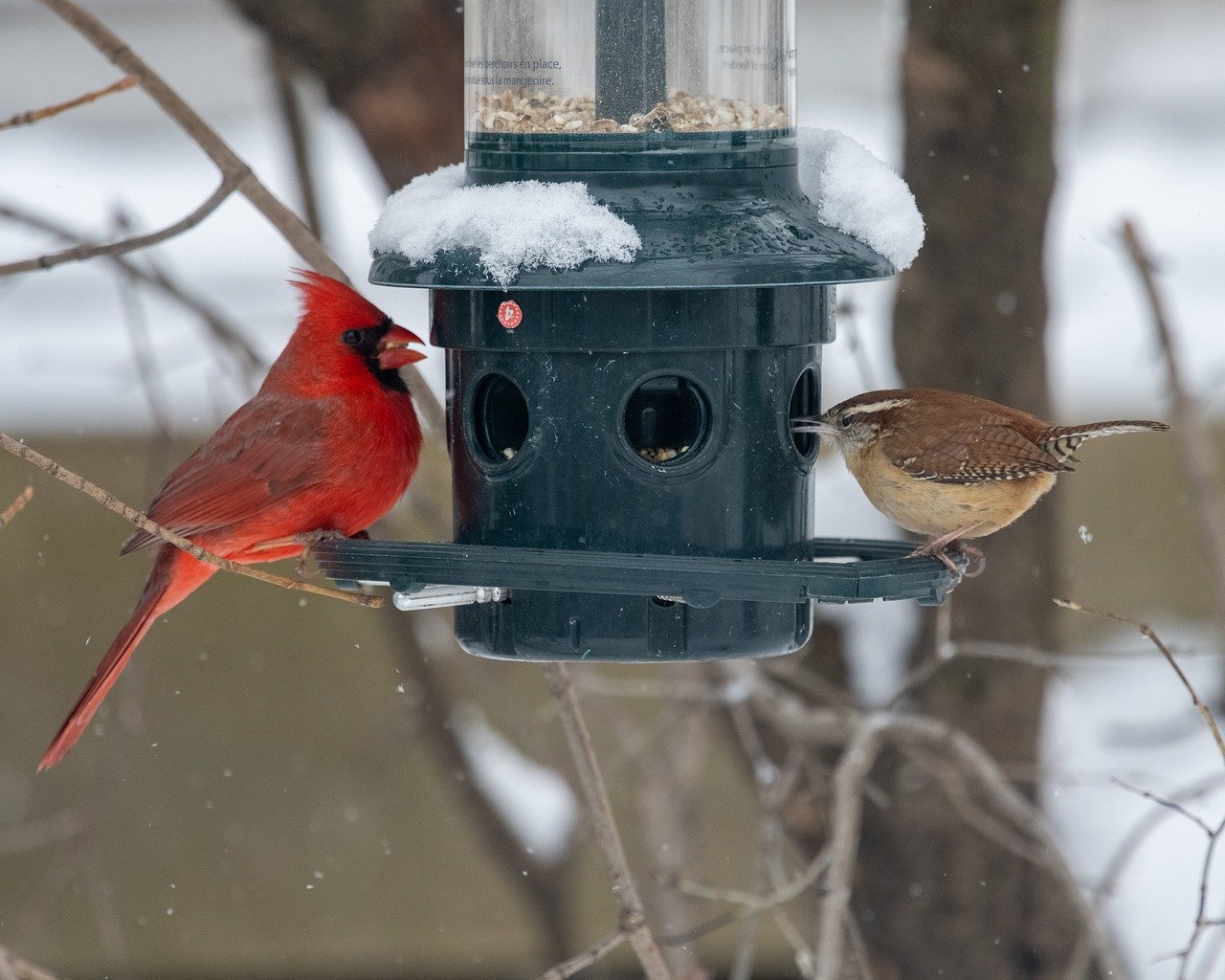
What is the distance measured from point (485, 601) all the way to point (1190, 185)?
10784 mm

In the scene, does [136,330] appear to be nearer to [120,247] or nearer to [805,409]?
[120,247]

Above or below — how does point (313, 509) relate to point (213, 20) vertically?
below

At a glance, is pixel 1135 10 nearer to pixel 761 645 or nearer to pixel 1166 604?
pixel 1166 604

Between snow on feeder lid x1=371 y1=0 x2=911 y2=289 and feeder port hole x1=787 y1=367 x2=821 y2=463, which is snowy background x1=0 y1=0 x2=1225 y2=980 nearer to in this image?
feeder port hole x1=787 y1=367 x2=821 y2=463

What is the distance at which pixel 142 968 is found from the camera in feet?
25.5

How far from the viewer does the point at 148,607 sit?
3863 millimetres

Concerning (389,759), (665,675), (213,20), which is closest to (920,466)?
(665,675)

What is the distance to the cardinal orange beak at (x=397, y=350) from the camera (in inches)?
143

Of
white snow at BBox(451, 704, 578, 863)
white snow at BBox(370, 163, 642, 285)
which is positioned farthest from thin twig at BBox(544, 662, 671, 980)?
white snow at BBox(451, 704, 578, 863)

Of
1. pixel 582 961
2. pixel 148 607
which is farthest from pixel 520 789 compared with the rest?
pixel 582 961

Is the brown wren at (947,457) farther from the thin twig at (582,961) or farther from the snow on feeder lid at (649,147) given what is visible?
the thin twig at (582,961)

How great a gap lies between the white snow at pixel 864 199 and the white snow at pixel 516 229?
0.46m

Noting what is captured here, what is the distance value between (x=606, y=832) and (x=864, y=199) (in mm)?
1313

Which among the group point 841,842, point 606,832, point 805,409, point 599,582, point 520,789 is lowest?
point 520,789
